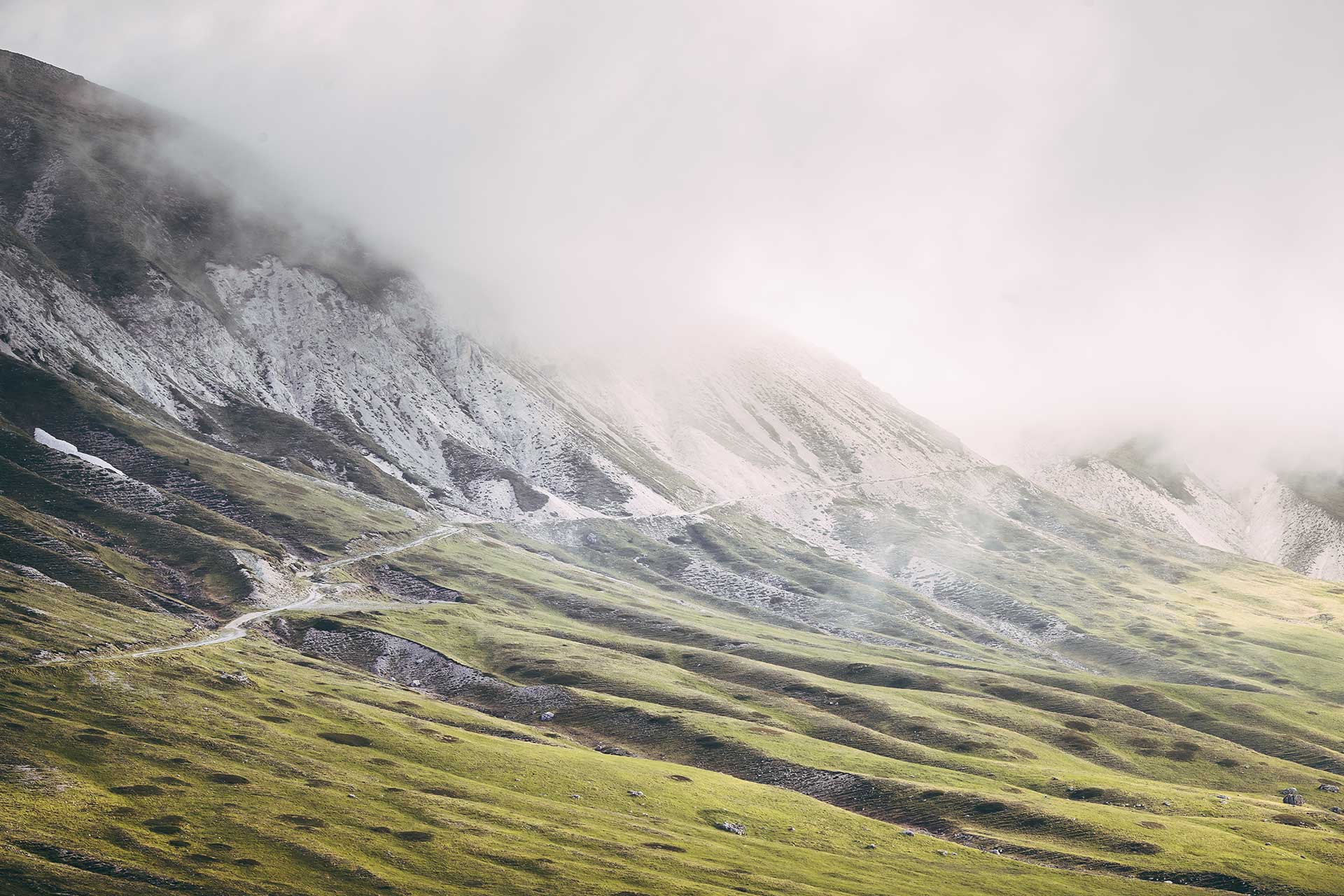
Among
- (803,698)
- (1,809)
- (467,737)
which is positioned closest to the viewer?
(1,809)

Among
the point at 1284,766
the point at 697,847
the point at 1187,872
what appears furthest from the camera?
the point at 1284,766

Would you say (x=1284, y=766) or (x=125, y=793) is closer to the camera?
(x=125, y=793)

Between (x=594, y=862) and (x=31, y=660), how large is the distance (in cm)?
6563

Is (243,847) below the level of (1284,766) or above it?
below

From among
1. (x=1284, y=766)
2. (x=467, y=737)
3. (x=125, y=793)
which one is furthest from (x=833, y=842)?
(x=1284, y=766)

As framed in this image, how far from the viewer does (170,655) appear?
116375mm

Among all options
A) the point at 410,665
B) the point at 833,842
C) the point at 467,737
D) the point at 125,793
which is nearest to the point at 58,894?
the point at 125,793

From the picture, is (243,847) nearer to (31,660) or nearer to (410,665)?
(31,660)

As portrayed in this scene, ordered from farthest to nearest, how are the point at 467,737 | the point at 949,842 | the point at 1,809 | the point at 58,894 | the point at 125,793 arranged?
1. the point at 467,737
2. the point at 949,842
3. the point at 125,793
4. the point at 1,809
5. the point at 58,894

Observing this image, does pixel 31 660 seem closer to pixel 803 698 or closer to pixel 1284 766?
pixel 803 698

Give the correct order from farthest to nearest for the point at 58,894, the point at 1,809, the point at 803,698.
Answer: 1. the point at 803,698
2. the point at 1,809
3. the point at 58,894

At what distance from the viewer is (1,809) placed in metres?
68.3

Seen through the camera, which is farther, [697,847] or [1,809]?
[697,847]

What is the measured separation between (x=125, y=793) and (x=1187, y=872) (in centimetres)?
9699
